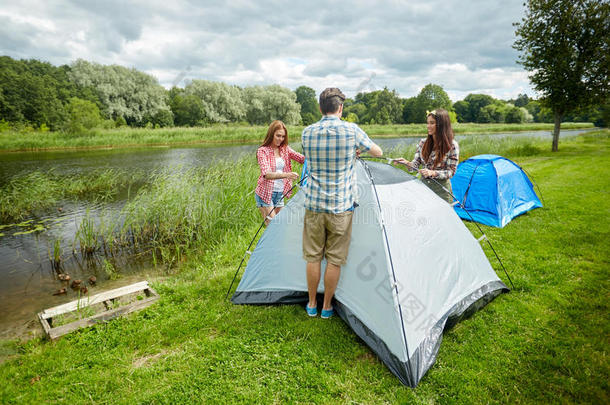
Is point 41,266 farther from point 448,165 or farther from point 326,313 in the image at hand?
point 448,165

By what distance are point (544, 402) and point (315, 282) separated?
1730mm

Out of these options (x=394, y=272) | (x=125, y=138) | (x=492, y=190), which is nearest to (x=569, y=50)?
(x=492, y=190)

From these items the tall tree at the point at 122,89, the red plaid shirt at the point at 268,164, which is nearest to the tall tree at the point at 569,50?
the red plaid shirt at the point at 268,164

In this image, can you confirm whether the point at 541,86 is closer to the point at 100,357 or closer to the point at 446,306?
the point at 446,306

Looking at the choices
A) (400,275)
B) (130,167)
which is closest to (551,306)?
(400,275)

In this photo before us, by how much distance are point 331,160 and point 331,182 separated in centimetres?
17

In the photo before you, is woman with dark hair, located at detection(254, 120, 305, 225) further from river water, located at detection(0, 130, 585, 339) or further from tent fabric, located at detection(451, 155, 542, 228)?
tent fabric, located at detection(451, 155, 542, 228)

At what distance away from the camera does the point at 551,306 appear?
2.99 meters

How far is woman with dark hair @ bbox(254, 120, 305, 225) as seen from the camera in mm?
3789

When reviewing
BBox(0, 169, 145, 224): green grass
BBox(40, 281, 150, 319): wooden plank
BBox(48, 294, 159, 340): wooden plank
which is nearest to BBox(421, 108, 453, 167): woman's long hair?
BBox(48, 294, 159, 340): wooden plank

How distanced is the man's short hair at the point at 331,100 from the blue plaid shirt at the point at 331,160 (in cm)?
6

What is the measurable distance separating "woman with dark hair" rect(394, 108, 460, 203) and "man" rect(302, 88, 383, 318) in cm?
110

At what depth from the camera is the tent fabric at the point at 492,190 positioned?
5090 mm

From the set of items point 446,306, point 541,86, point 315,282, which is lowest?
point 446,306
